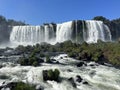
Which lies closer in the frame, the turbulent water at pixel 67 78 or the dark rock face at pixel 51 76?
the turbulent water at pixel 67 78

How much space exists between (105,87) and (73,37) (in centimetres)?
4966

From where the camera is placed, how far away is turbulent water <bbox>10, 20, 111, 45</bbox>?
71.2m

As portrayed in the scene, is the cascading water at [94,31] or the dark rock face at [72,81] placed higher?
the cascading water at [94,31]

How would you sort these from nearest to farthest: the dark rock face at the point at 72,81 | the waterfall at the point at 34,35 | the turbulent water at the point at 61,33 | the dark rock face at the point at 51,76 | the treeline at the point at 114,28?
the dark rock face at the point at 72,81, the dark rock face at the point at 51,76, the turbulent water at the point at 61,33, the waterfall at the point at 34,35, the treeline at the point at 114,28

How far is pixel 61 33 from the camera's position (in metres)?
72.0

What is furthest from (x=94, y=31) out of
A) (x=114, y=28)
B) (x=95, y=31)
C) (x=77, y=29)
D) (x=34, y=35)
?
(x=34, y=35)

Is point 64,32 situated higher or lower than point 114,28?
lower

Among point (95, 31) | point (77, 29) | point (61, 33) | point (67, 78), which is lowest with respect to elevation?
point (67, 78)

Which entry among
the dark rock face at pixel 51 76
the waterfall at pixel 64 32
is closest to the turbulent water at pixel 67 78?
the dark rock face at pixel 51 76

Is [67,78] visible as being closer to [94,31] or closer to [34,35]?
[94,31]

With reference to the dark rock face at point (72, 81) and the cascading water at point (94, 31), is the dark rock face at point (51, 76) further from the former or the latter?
the cascading water at point (94, 31)

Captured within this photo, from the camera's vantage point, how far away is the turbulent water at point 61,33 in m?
71.2

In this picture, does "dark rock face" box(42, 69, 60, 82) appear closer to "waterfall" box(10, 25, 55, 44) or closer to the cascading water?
the cascading water

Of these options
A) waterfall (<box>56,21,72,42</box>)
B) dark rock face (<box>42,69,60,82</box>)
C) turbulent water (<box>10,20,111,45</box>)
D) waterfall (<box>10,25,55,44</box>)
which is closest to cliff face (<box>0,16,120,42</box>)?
turbulent water (<box>10,20,111,45</box>)
